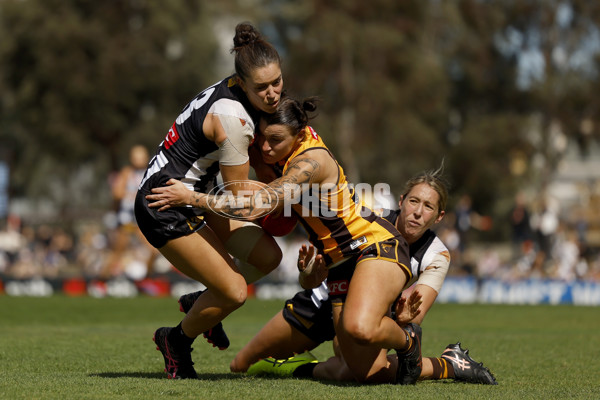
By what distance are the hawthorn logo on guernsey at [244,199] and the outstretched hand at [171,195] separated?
0.18 meters

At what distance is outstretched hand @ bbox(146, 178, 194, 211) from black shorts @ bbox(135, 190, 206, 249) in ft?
0.22

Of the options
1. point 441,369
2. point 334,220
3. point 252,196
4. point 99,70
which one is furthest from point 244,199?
point 99,70

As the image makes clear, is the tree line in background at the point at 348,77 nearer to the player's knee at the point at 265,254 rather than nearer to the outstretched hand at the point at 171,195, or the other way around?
the player's knee at the point at 265,254

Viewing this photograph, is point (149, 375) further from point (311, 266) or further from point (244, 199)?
point (244, 199)

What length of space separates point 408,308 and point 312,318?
0.92 meters

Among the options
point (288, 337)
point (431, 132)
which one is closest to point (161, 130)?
point (431, 132)

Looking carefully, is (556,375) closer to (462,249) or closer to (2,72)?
(462,249)

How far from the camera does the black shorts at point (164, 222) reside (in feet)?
18.9

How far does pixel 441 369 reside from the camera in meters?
6.19

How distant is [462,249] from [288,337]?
15134mm

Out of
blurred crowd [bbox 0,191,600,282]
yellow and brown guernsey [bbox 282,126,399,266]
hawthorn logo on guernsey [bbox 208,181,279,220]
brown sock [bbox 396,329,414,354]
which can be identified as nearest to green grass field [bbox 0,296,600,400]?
brown sock [bbox 396,329,414,354]

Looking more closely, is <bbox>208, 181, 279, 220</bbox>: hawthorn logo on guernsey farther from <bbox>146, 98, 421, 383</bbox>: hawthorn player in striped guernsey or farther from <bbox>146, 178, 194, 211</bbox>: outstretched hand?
<bbox>146, 178, 194, 211</bbox>: outstretched hand

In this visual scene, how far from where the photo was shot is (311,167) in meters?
5.76

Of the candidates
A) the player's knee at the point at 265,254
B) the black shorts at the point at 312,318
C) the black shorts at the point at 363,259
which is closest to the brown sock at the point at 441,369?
the black shorts at the point at 363,259
